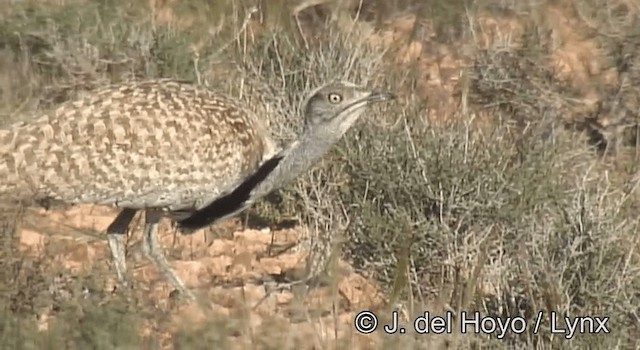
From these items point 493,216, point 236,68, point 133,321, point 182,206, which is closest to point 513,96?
point 236,68

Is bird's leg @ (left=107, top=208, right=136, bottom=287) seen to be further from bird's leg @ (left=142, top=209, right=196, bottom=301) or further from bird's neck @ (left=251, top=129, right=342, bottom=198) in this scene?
bird's neck @ (left=251, top=129, right=342, bottom=198)

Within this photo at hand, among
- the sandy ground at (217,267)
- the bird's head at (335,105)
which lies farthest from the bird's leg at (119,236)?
the bird's head at (335,105)

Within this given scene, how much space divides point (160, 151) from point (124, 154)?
0.38 ft

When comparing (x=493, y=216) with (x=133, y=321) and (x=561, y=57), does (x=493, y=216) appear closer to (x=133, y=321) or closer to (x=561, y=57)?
(x=133, y=321)

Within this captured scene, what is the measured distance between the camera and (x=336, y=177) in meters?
5.35

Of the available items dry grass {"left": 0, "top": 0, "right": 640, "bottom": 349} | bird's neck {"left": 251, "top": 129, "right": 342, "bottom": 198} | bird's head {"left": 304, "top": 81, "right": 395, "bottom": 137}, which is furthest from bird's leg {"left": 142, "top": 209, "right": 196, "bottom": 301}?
bird's head {"left": 304, "top": 81, "right": 395, "bottom": 137}

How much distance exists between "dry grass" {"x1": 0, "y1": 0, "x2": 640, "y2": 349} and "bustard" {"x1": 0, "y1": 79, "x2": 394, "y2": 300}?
269mm

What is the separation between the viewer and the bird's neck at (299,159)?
470cm

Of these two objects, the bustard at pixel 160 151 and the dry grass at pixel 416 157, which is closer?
the dry grass at pixel 416 157

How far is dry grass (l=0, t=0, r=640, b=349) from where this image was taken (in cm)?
403

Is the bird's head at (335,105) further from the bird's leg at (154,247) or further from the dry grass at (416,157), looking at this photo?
the bird's leg at (154,247)

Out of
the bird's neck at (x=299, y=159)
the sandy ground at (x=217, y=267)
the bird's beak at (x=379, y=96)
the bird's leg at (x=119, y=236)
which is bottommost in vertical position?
the sandy ground at (x=217, y=267)

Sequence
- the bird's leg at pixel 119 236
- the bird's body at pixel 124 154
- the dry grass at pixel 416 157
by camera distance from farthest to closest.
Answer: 1. the bird's leg at pixel 119 236
2. the bird's body at pixel 124 154
3. the dry grass at pixel 416 157

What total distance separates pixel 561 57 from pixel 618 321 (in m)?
3.23
